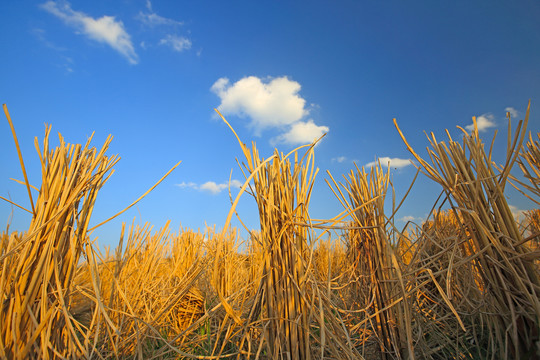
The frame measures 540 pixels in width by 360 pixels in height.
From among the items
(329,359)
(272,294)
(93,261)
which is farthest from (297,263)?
(93,261)

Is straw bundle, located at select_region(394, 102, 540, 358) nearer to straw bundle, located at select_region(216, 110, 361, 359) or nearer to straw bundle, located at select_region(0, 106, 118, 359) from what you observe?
straw bundle, located at select_region(216, 110, 361, 359)

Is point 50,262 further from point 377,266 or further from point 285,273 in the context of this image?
point 377,266

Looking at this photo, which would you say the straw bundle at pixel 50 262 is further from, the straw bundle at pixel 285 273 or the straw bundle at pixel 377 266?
the straw bundle at pixel 377 266

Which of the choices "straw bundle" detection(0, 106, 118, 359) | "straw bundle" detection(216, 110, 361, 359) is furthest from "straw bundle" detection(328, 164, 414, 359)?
"straw bundle" detection(0, 106, 118, 359)

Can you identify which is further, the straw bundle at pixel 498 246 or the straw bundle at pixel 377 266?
the straw bundle at pixel 377 266

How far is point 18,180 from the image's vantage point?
1.06 metres

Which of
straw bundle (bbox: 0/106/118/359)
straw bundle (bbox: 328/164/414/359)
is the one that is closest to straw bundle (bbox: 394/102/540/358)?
straw bundle (bbox: 328/164/414/359)

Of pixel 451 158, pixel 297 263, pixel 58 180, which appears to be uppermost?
pixel 451 158

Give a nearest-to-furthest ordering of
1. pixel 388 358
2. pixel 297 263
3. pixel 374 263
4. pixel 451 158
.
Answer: pixel 297 263 < pixel 451 158 < pixel 388 358 < pixel 374 263

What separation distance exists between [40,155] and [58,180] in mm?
111

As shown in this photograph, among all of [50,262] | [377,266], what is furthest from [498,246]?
[50,262]

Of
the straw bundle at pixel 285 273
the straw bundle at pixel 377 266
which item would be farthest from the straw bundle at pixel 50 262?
the straw bundle at pixel 377 266

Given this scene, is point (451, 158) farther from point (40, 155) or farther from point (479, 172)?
point (40, 155)

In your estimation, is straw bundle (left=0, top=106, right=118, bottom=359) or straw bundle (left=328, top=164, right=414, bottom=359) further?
straw bundle (left=328, top=164, right=414, bottom=359)
